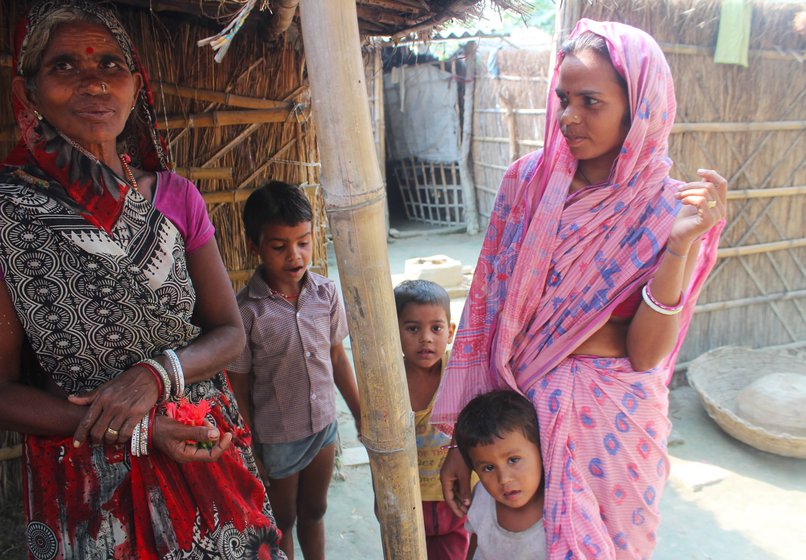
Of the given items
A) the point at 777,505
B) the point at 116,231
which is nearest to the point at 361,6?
the point at 116,231

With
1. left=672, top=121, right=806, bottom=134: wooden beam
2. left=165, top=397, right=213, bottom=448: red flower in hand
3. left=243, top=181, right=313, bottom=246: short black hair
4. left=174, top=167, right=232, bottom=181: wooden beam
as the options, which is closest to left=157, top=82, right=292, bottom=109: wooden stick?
left=174, top=167, right=232, bottom=181: wooden beam

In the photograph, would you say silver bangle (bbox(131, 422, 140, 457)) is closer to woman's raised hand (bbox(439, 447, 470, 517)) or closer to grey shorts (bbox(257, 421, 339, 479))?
woman's raised hand (bbox(439, 447, 470, 517))

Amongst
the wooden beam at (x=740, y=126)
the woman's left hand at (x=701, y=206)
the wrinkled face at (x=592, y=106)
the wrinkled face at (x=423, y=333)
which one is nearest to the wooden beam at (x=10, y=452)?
the wrinkled face at (x=423, y=333)

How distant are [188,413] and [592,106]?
1.30 meters

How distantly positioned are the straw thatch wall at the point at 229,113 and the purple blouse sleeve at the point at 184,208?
1.43m

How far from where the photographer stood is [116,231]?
153cm

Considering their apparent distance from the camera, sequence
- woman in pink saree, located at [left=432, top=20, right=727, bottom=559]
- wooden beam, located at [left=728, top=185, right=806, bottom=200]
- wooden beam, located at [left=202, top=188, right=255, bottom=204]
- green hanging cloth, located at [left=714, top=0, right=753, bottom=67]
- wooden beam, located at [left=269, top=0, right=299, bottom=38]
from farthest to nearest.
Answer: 1. wooden beam, located at [left=728, top=185, right=806, bottom=200]
2. green hanging cloth, located at [left=714, top=0, right=753, bottom=67]
3. wooden beam, located at [left=202, top=188, right=255, bottom=204]
4. wooden beam, located at [left=269, top=0, right=299, bottom=38]
5. woman in pink saree, located at [left=432, top=20, right=727, bottom=559]

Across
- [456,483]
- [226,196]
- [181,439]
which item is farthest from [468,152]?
[181,439]

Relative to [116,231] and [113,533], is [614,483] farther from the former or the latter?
[116,231]

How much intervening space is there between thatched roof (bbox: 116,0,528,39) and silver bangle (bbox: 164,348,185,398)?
149 cm

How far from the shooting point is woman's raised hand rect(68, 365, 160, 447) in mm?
1431

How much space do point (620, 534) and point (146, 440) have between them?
1.28 meters

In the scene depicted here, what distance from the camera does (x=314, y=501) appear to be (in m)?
2.77

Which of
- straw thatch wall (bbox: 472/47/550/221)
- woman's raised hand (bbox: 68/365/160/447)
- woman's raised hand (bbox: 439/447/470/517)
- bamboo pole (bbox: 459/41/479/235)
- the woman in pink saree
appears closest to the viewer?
woman's raised hand (bbox: 68/365/160/447)
